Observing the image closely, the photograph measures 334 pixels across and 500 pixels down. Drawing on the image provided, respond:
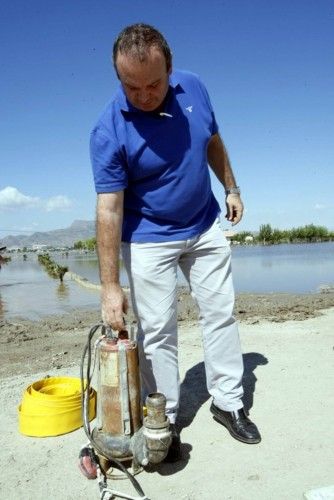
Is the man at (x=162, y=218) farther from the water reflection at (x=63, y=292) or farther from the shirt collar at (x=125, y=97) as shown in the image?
the water reflection at (x=63, y=292)

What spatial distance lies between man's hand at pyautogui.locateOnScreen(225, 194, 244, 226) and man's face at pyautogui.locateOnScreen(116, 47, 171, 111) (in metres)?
1.18

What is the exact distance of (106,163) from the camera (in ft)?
9.77

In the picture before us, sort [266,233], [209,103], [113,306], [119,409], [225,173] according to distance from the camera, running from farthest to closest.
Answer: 1. [266,233]
2. [225,173]
3. [209,103]
4. [113,306]
5. [119,409]

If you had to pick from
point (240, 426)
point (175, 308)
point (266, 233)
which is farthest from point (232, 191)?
point (266, 233)

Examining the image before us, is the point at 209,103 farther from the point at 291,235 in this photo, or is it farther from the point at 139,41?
the point at 291,235

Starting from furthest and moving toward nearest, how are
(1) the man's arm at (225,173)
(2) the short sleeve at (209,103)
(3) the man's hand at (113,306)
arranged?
(1) the man's arm at (225,173)
(2) the short sleeve at (209,103)
(3) the man's hand at (113,306)

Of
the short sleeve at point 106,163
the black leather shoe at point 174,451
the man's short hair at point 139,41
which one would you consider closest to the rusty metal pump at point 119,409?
the black leather shoe at point 174,451

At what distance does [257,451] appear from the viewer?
9.96ft

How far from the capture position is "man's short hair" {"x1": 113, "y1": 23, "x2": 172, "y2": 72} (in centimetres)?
270

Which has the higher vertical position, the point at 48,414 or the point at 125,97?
the point at 125,97

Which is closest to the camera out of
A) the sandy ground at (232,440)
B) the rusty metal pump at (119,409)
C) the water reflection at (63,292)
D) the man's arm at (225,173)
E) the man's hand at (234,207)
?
the sandy ground at (232,440)

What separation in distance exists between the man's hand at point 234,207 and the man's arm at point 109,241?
44.5 inches

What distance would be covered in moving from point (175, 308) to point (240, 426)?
925 mm

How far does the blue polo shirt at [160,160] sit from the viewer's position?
2.99 meters
